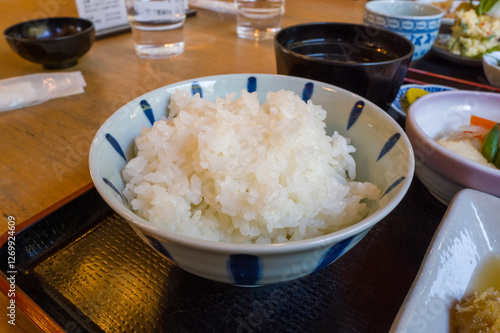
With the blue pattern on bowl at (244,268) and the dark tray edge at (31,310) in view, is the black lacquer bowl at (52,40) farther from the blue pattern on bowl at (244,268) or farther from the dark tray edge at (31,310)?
the blue pattern on bowl at (244,268)

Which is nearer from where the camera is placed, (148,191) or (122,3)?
(148,191)

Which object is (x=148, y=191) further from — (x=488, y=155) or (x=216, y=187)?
(x=488, y=155)

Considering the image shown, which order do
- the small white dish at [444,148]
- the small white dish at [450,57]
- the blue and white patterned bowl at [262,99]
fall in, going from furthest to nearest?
1. the small white dish at [450,57]
2. the small white dish at [444,148]
3. the blue and white patterned bowl at [262,99]

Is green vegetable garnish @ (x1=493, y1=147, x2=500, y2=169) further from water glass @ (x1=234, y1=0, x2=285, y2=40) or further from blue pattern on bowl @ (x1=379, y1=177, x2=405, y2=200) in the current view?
water glass @ (x1=234, y1=0, x2=285, y2=40)

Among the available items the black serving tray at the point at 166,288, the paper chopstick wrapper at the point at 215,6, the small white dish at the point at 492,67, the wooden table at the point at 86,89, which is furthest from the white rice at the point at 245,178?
the paper chopstick wrapper at the point at 215,6

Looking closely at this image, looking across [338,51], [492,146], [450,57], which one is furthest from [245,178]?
[450,57]

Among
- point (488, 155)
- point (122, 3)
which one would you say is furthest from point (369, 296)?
point (122, 3)
